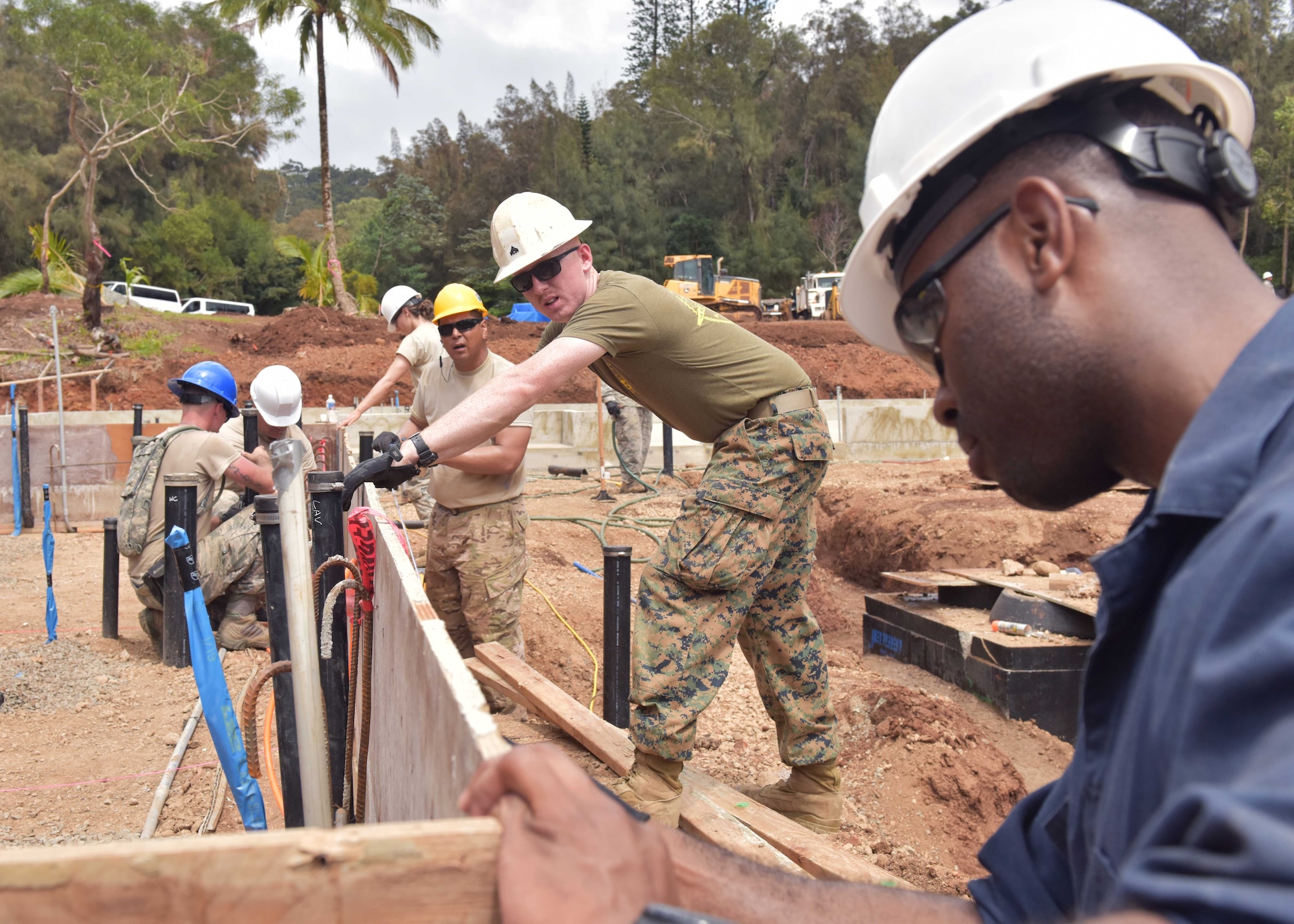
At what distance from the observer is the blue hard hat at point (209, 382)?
238 inches

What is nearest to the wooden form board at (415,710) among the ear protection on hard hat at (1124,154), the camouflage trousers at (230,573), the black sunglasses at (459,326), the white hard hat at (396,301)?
the ear protection on hard hat at (1124,154)

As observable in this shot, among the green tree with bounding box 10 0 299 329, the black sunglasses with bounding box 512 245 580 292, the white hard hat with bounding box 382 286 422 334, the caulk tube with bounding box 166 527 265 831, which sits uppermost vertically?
the green tree with bounding box 10 0 299 329

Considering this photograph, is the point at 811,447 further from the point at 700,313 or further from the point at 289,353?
the point at 289,353

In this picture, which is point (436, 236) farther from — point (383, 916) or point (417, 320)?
point (383, 916)

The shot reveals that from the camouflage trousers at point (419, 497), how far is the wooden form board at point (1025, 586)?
192 inches

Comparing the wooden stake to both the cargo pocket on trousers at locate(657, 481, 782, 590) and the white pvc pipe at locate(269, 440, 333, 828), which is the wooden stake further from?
the white pvc pipe at locate(269, 440, 333, 828)

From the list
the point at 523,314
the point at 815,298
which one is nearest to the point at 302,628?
the point at 523,314

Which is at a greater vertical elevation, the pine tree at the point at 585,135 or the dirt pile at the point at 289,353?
Answer: the pine tree at the point at 585,135

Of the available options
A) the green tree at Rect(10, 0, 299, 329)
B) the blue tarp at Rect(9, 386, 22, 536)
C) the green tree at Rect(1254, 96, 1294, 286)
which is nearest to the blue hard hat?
the blue tarp at Rect(9, 386, 22, 536)

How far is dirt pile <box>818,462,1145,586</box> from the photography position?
8.52 m

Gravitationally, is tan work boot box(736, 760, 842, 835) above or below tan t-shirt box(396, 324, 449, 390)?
below

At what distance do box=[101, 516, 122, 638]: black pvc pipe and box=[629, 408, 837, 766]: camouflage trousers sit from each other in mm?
4623

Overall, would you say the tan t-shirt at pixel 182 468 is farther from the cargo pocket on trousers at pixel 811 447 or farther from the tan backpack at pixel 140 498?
the cargo pocket on trousers at pixel 811 447

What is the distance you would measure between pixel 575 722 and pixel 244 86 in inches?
1498
